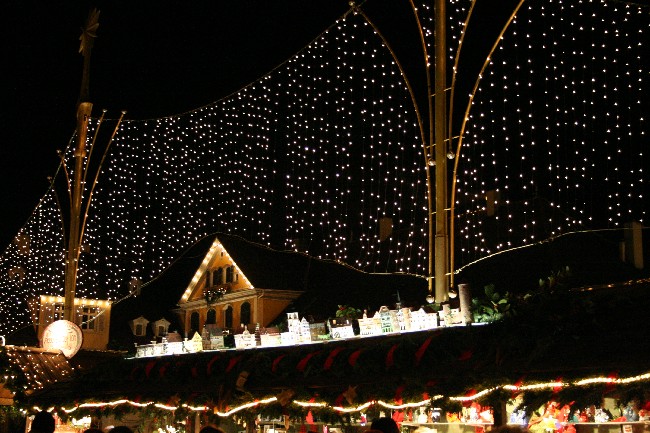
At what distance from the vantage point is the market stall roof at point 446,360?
7.47 metres

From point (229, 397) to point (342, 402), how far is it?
213 cm

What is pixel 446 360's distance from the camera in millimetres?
8719

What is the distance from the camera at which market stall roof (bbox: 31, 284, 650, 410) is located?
7.47 metres

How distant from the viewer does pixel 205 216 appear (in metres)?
16.9

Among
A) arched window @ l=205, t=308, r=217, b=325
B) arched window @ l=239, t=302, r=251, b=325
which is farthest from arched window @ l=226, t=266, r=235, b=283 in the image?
arched window @ l=205, t=308, r=217, b=325

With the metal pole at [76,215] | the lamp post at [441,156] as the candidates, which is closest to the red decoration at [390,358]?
the lamp post at [441,156]

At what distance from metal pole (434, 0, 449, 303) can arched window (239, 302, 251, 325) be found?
65.9 ft

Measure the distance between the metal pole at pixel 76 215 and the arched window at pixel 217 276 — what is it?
13.5 m

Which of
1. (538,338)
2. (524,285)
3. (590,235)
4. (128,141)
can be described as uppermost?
(128,141)

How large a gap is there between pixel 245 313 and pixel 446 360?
70.3 ft

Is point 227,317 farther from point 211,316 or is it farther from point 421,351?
point 421,351

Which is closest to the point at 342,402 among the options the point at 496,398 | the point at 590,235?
the point at 496,398

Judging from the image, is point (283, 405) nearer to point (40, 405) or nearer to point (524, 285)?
point (40, 405)

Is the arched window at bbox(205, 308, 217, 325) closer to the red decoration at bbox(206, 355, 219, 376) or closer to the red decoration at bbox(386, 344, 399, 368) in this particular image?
the red decoration at bbox(206, 355, 219, 376)
